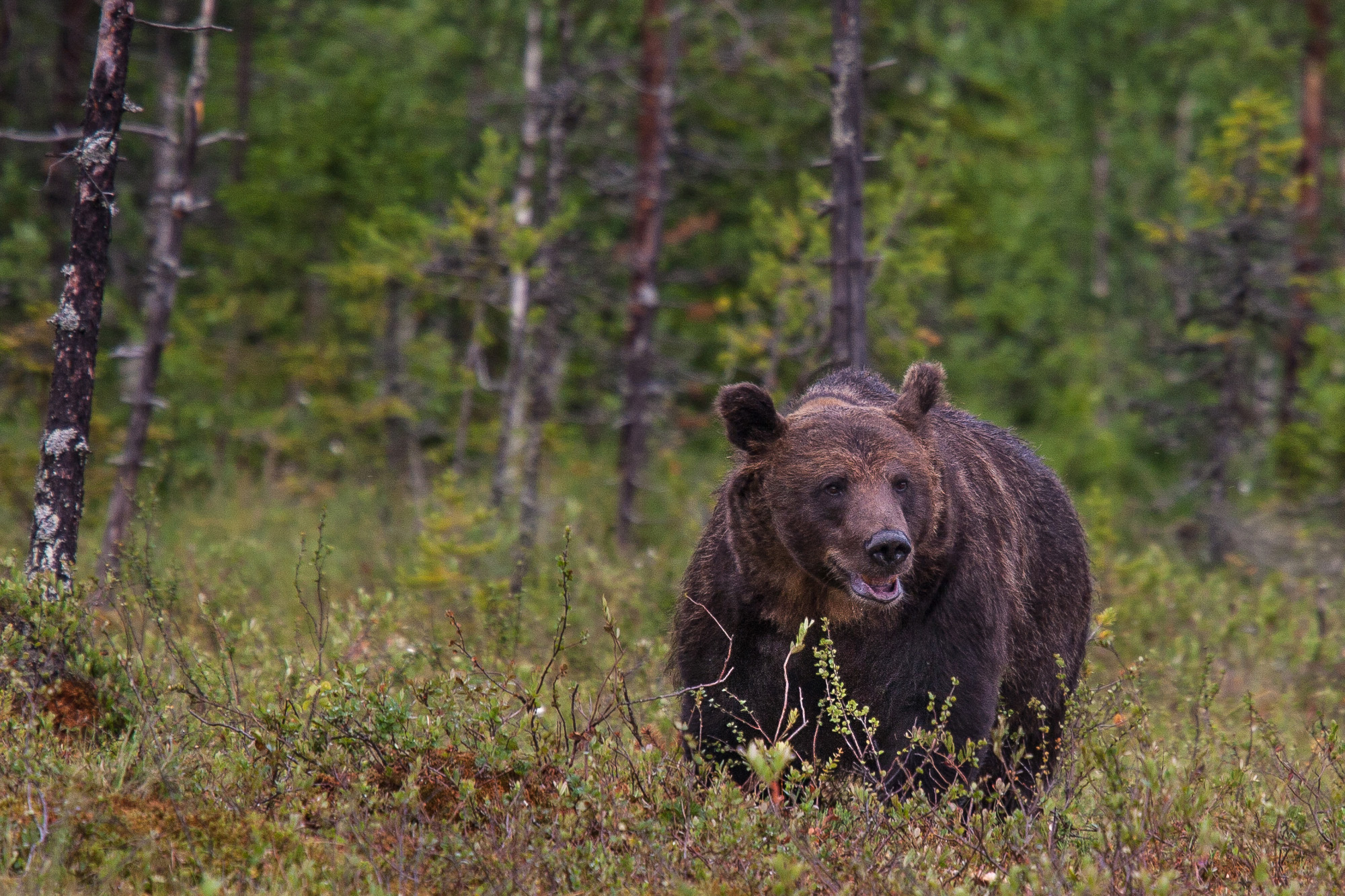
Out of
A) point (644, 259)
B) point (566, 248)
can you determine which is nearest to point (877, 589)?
point (644, 259)

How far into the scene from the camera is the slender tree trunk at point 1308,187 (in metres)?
17.7

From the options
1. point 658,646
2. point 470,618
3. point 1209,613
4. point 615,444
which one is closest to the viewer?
point 658,646

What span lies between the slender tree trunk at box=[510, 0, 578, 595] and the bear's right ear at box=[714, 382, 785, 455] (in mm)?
5733

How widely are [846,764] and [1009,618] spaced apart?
982mm

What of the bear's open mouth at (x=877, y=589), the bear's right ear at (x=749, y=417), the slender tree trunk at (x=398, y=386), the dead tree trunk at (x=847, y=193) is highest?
the dead tree trunk at (x=847, y=193)

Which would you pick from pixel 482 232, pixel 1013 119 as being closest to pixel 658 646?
pixel 482 232

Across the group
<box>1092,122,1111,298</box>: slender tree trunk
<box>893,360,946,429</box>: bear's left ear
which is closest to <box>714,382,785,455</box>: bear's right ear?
<box>893,360,946,429</box>: bear's left ear

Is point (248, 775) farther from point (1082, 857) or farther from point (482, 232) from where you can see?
point (482, 232)

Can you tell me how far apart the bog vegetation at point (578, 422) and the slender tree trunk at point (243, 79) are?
12 cm

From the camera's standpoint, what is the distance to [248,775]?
4758 millimetres

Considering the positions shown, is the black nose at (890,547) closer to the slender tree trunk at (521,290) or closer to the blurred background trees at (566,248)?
the blurred background trees at (566,248)

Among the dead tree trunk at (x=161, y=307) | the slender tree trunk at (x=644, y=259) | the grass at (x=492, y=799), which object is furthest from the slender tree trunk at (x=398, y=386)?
the grass at (x=492, y=799)

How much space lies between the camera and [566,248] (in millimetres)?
18188

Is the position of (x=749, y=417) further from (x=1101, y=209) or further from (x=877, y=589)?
(x=1101, y=209)
